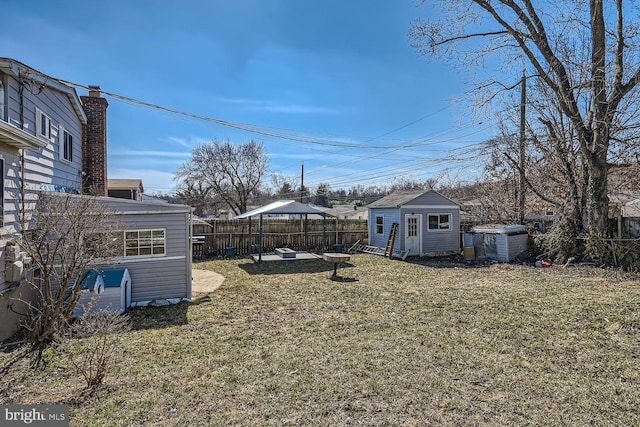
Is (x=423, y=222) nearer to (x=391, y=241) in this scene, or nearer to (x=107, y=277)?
(x=391, y=241)

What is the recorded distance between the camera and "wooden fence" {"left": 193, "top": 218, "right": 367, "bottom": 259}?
14547mm

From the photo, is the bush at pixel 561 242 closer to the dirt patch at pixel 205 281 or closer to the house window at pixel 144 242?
the dirt patch at pixel 205 281

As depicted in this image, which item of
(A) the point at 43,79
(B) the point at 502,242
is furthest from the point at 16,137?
(B) the point at 502,242

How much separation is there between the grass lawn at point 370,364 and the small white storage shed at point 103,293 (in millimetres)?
420

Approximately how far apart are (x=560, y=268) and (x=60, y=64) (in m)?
16.1

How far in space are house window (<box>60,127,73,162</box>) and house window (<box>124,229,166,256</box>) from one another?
10.6 feet

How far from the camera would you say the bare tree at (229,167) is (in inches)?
1308

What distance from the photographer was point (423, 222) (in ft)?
48.5

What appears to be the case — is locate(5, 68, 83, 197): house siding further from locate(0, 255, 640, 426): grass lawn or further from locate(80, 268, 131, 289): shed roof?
locate(0, 255, 640, 426): grass lawn

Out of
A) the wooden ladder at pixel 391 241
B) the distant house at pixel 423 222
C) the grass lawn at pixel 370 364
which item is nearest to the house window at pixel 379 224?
the distant house at pixel 423 222

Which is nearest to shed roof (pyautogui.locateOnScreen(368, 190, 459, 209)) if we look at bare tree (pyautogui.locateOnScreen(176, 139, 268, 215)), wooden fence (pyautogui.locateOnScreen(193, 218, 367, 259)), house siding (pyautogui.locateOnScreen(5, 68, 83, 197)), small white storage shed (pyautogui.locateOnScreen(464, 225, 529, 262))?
wooden fence (pyautogui.locateOnScreen(193, 218, 367, 259))

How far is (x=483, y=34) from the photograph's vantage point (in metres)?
12.2

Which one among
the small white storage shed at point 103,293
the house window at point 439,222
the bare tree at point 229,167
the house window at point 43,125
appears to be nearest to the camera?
the small white storage shed at point 103,293

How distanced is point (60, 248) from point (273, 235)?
1036 cm
